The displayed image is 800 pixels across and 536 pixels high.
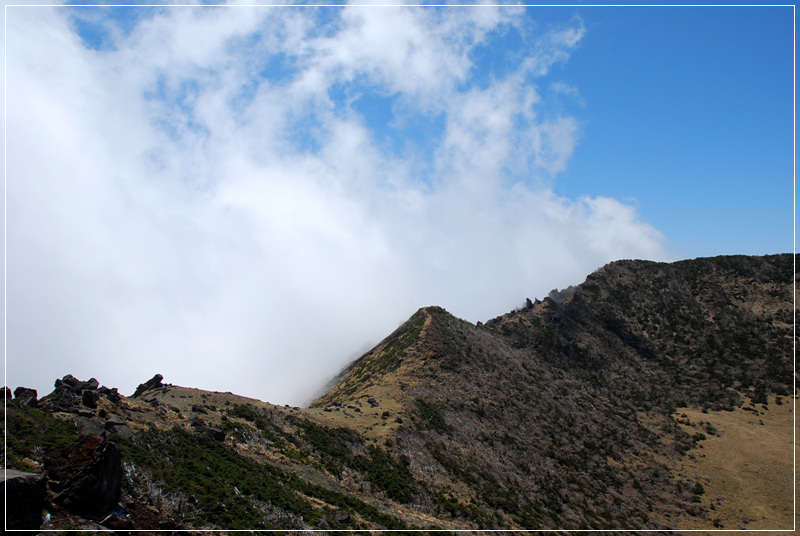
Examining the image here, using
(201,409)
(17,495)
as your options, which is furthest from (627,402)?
(17,495)

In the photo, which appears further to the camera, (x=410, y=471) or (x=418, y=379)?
(x=418, y=379)

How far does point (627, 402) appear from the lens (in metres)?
88.0

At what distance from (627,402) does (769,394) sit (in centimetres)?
2939

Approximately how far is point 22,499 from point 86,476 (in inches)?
140

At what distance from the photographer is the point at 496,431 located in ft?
202

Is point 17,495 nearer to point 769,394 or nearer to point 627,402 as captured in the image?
point 627,402

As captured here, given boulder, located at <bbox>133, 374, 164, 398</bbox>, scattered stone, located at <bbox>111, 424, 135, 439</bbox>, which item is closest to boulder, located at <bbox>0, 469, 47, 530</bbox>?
scattered stone, located at <bbox>111, 424, 135, 439</bbox>

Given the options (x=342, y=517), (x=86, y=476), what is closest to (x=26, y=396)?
(x=86, y=476)

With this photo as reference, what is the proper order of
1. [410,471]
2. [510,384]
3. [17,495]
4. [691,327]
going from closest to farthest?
[17,495] → [410,471] → [510,384] → [691,327]

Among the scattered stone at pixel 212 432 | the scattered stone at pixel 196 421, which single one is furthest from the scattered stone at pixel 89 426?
the scattered stone at pixel 196 421

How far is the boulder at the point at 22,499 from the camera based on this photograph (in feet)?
51.3

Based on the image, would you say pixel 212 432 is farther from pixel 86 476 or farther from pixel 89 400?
pixel 86 476

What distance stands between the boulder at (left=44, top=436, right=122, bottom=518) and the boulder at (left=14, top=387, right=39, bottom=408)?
11.1 meters

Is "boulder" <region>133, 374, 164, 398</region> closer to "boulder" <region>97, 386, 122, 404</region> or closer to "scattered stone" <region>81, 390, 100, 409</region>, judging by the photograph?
"boulder" <region>97, 386, 122, 404</region>
